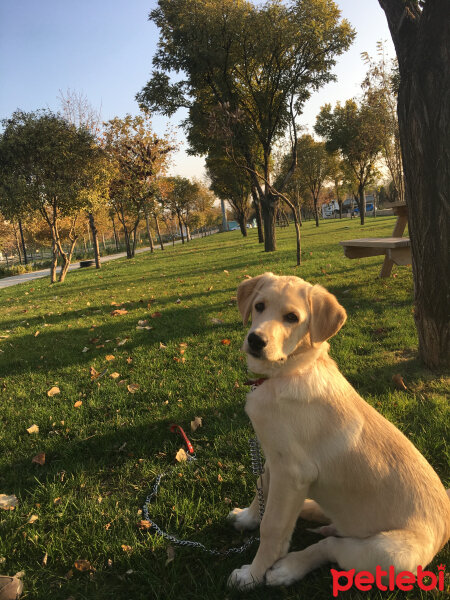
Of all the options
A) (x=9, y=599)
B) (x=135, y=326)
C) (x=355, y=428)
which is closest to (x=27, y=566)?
(x=9, y=599)

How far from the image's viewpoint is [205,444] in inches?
121

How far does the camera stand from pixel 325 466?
69.0 inches

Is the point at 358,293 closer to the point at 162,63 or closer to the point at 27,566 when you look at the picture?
the point at 27,566

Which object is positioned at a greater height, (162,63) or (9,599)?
(162,63)

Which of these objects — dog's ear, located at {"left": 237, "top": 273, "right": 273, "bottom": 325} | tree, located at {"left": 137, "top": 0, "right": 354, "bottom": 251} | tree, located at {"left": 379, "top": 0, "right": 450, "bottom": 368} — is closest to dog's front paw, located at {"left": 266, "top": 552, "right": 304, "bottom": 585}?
dog's ear, located at {"left": 237, "top": 273, "right": 273, "bottom": 325}

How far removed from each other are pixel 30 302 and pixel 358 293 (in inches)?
415

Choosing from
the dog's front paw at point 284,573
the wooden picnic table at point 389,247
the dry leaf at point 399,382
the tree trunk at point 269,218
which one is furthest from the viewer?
the tree trunk at point 269,218

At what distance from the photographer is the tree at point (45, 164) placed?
15.1 meters

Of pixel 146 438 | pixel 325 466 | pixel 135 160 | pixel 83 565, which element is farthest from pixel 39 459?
pixel 135 160

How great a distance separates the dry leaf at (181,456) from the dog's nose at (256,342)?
5.15 ft

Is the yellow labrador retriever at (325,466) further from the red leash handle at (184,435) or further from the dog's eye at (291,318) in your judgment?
the red leash handle at (184,435)

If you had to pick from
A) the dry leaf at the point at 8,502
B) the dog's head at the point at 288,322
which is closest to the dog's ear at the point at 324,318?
the dog's head at the point at 288,322

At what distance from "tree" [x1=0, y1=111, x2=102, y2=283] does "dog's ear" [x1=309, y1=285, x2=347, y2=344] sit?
1672cm

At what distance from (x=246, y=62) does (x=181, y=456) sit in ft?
56.5
